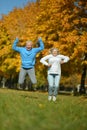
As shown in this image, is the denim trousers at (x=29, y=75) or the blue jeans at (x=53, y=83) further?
the denim trousers at (x=29, y=75)

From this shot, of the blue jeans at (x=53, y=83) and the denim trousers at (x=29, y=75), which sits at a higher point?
the denim trousers at (x=29, y=75)

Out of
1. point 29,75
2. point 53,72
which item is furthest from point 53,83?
point 29,75

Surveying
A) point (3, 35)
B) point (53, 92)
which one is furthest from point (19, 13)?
point (53, 92)

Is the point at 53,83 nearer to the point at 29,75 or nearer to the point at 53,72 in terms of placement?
the point at 53,72

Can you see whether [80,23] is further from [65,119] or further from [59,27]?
[65,119]

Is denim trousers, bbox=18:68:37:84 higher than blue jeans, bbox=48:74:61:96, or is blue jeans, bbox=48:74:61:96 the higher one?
denim trousers, bbox=18:68:37:84

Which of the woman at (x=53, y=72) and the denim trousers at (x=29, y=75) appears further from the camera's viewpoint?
the denim trousers at (x=29, y=75)

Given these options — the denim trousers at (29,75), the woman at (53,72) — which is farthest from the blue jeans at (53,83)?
the denim trousers at (29,75)

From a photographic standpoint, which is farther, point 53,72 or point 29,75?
point 29,75

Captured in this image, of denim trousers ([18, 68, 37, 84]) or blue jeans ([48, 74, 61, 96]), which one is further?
denim trousers ([18, 68, 37, 84])

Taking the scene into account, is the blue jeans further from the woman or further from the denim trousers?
the denim trousers

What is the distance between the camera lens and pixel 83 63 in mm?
34188

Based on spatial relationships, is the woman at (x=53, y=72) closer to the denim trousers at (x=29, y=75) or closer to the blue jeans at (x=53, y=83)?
the blue jeans at (x=53, y=83)

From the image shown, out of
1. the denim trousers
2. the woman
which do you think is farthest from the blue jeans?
the denim trousers
